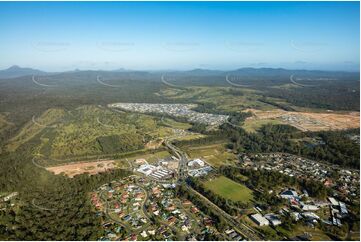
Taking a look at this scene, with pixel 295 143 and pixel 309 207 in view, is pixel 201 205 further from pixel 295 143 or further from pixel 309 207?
pixel 295 143

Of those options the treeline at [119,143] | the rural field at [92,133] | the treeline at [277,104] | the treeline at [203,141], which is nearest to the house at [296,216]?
the treeline at [203,141]

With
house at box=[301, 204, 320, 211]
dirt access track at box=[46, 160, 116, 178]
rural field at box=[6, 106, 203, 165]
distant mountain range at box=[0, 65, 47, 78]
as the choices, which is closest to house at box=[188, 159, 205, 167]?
rural field at box=[6, 106, 203, 165]

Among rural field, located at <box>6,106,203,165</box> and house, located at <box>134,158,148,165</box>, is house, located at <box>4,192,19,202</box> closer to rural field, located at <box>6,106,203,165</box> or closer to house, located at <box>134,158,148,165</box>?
rural field, located at <box>6,106,203,165</box>

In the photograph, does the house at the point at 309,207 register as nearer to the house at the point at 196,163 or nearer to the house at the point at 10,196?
the house at the point at 196,163

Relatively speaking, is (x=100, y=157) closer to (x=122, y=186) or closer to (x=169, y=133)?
(x=122, y=186)

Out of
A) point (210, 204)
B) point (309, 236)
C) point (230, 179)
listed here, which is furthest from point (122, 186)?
point (309, 236)

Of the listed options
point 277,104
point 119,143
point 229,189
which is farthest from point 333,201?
point 277,104

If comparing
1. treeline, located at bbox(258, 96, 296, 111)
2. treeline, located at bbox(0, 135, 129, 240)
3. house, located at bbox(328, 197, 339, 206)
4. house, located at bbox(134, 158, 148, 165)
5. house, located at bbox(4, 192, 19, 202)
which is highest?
house, located at bbox(328, 197, 339, 206)

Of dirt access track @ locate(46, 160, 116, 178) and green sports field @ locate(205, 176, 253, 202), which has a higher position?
green sports field @ locate(205, 176, 253, 202)
